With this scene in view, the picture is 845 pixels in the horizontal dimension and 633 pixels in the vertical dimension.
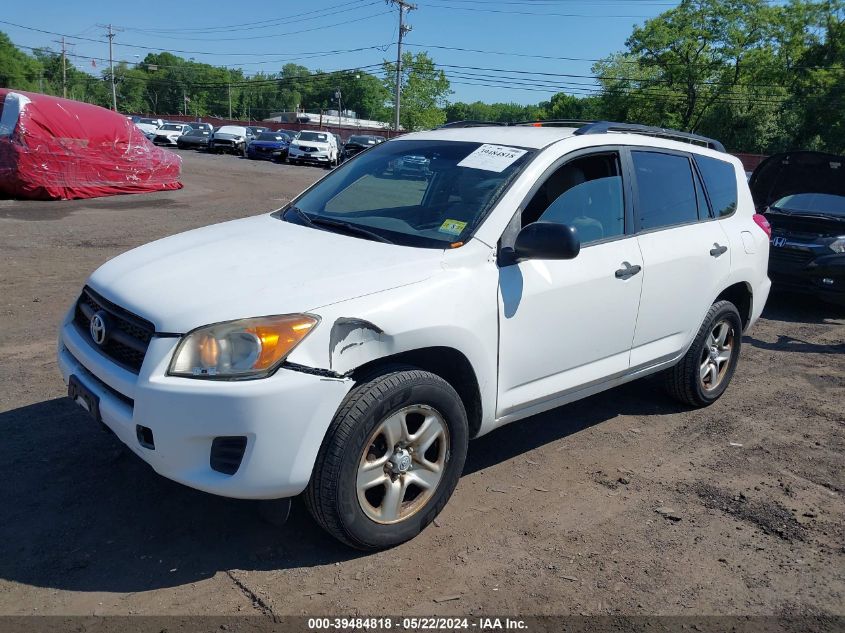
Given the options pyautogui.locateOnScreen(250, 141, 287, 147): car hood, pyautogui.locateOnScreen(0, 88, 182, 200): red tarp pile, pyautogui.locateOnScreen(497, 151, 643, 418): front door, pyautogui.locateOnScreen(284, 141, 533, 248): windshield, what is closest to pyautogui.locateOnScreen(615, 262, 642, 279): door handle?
pyautogui.locateOnScreen(497, 151, 643, 418): front door

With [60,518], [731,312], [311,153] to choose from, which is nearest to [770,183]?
[731,312]

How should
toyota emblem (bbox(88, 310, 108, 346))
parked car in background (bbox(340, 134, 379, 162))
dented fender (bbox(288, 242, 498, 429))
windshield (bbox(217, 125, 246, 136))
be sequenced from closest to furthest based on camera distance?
1. dented fender (bbox(288, 242, 498, 429))
2. toyota emblem (bbox(88, 310, 108, 346))
3. parked car in background (bbox(340, 134, 379, 162))
4. windshield (bbox(217, 125, 246, 136))

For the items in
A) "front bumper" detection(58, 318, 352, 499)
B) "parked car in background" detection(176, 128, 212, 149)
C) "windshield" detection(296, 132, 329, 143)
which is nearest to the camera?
"front bumper" detection(58, 318, 352, 499)

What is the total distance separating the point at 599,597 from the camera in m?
2.99

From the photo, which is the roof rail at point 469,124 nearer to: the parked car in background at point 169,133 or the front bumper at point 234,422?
the front bumper at point 234,422

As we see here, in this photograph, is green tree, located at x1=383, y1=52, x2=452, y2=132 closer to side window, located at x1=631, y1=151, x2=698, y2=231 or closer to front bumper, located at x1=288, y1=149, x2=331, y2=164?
front bumper, located at x1=288, y1=149, x2=331, y2=164

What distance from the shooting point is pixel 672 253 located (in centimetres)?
446

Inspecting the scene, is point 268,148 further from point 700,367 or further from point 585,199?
point 585,199

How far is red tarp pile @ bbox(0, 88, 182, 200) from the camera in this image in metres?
14.6

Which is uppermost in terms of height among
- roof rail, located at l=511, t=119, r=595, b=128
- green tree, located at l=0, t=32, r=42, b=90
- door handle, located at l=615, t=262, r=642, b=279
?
green tree, located at l=0, t=32, r=42, b=90

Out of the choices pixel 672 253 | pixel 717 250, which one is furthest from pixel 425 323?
pixel 717 250

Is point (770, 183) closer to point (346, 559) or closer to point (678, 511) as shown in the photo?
point (678, 511)

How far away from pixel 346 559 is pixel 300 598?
329mm

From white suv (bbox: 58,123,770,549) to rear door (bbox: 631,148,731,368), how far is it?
0.05ft
